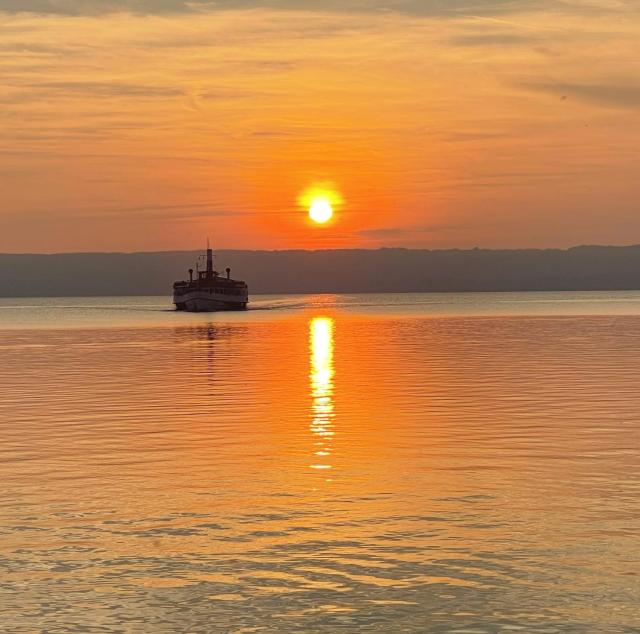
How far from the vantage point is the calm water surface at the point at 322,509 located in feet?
47.6

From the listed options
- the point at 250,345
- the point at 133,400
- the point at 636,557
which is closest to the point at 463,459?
the point at 636,557

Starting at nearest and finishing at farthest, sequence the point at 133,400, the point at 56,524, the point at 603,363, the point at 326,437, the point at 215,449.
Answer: the point at 56,524 → the point at 215,449 → the point at 326,437 → the point at 133,400 → the point at 603,363

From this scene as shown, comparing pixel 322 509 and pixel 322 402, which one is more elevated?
pixel 322 509

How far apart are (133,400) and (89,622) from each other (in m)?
29.8

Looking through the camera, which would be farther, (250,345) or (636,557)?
Result: (250,345)

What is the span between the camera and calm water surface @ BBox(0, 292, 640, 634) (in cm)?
1452

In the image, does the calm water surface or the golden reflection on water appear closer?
the calm water surface

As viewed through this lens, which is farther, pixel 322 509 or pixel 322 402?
pixel 322 402

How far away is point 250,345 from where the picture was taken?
89938 mm

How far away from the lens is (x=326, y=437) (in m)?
31.7

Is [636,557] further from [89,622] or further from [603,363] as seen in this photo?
[603,363]

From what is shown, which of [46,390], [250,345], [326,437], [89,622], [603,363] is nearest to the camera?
[89,622]

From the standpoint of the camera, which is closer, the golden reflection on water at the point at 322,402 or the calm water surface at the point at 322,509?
the calm water surface at the point at 322,509

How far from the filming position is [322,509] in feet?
68.0
